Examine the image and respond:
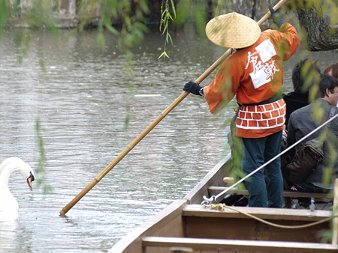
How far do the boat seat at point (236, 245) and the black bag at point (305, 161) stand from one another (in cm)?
202

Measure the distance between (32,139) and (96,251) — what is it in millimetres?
5660

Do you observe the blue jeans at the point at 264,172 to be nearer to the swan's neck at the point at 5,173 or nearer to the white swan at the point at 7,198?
the white swan at the point at 7,198

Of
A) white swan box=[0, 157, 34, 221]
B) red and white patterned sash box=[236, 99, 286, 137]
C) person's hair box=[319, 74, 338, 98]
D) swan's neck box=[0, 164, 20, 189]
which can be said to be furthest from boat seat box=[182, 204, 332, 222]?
swan's neck box=[0, 164, 20, 189]

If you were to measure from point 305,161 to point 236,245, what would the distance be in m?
2.25

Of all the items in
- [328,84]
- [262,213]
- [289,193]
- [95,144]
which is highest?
[328,84]

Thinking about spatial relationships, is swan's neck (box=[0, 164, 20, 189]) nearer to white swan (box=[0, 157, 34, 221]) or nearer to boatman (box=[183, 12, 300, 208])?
white swan (box=[0, 157, 34, 221])

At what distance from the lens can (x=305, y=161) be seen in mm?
8711

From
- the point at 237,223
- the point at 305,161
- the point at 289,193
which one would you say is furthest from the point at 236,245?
the point at 289,193

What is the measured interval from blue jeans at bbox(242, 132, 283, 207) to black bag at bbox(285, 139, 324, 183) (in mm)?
195

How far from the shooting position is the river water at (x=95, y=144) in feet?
31.9

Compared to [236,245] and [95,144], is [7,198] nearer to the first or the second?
[236,245]

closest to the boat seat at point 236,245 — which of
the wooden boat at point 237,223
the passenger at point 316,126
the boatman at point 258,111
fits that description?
the wooden boat at point 237,223

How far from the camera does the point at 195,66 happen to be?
26.1 meters

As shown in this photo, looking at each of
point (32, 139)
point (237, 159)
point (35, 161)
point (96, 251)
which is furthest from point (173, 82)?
point (237, 159)
